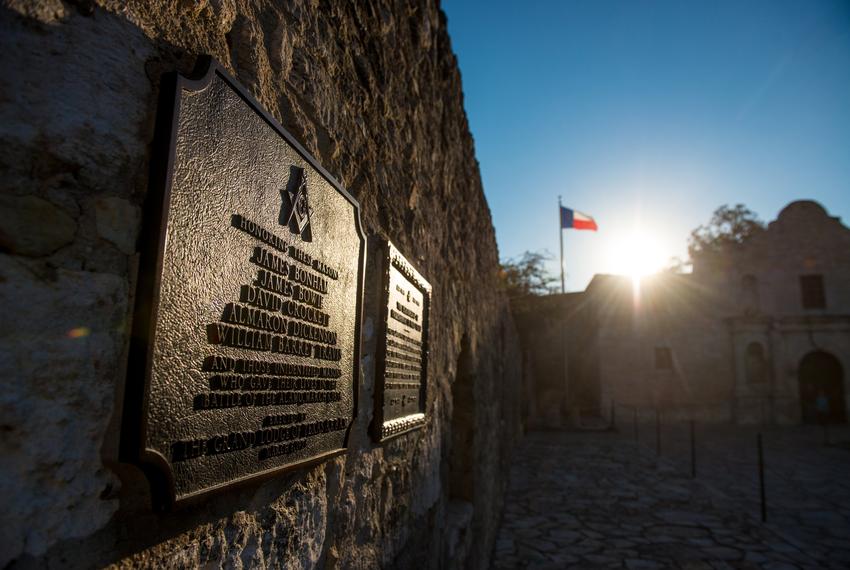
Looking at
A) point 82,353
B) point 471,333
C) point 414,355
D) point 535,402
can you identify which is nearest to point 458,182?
point 471,333

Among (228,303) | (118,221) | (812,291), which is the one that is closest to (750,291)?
(812,291)

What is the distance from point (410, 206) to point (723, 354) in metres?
24.1

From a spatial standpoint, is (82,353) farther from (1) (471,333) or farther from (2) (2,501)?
(1) (471,333)

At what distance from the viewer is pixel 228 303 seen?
0.98m

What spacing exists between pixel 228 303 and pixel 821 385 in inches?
1099

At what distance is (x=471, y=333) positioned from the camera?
426 cm

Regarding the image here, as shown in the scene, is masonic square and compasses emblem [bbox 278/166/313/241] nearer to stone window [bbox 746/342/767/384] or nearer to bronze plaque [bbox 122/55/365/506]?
bronze plaque [bbox 122/55/365/506]

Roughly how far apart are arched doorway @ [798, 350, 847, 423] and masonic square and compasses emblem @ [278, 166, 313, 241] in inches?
1045

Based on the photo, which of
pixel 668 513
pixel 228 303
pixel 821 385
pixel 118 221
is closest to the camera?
pixel 118 221

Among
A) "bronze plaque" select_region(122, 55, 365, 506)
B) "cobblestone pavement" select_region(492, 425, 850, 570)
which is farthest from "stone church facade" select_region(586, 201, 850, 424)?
"bronze plaque" select_region(122, 55, 365, 506)

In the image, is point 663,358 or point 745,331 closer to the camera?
point 745,331

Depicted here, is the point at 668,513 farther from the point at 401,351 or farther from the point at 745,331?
the point at 745,331

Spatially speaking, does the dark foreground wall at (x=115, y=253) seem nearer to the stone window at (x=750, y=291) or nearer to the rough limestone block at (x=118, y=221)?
the rough limestone block at (x=118, y=221)

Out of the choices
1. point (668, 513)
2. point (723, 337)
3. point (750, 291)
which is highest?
point (750, 291)
